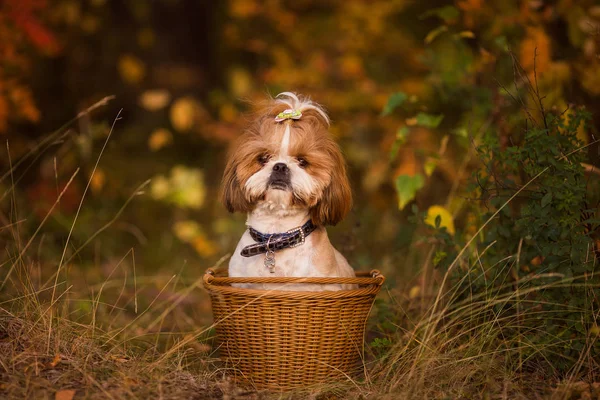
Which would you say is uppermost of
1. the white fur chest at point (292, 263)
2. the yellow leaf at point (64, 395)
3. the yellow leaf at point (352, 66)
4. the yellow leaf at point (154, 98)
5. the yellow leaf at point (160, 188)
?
the yellow leaf at point (352, 66)

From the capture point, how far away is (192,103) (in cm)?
742

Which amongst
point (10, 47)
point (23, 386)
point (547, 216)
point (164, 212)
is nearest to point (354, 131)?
point (164, 212)

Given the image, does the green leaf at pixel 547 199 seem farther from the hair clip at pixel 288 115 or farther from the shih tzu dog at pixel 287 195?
the hair clip at pixel 288 115

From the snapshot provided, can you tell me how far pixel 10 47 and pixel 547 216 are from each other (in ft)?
13.0

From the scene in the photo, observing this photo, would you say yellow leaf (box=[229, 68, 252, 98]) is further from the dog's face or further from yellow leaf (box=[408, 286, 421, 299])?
the dog's face

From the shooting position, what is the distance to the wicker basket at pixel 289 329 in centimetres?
316

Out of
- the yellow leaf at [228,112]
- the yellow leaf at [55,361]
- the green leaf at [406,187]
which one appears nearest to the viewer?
the yellow leaf at [55,361]

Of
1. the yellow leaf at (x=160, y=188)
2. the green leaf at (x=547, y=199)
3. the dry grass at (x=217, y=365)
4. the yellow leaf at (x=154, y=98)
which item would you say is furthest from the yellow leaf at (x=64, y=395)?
the yellow leaf at (x=154, y=98)

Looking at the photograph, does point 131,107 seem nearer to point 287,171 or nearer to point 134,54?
point 134,54

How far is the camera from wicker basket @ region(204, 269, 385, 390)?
3.16 m

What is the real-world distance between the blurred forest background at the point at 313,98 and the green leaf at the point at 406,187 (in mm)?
16

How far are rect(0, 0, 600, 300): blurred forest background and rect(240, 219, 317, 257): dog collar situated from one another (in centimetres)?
145

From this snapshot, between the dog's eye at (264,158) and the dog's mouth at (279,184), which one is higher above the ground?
the dog's eye at (264,158)

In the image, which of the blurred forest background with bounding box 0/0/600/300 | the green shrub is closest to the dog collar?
the green shrub
